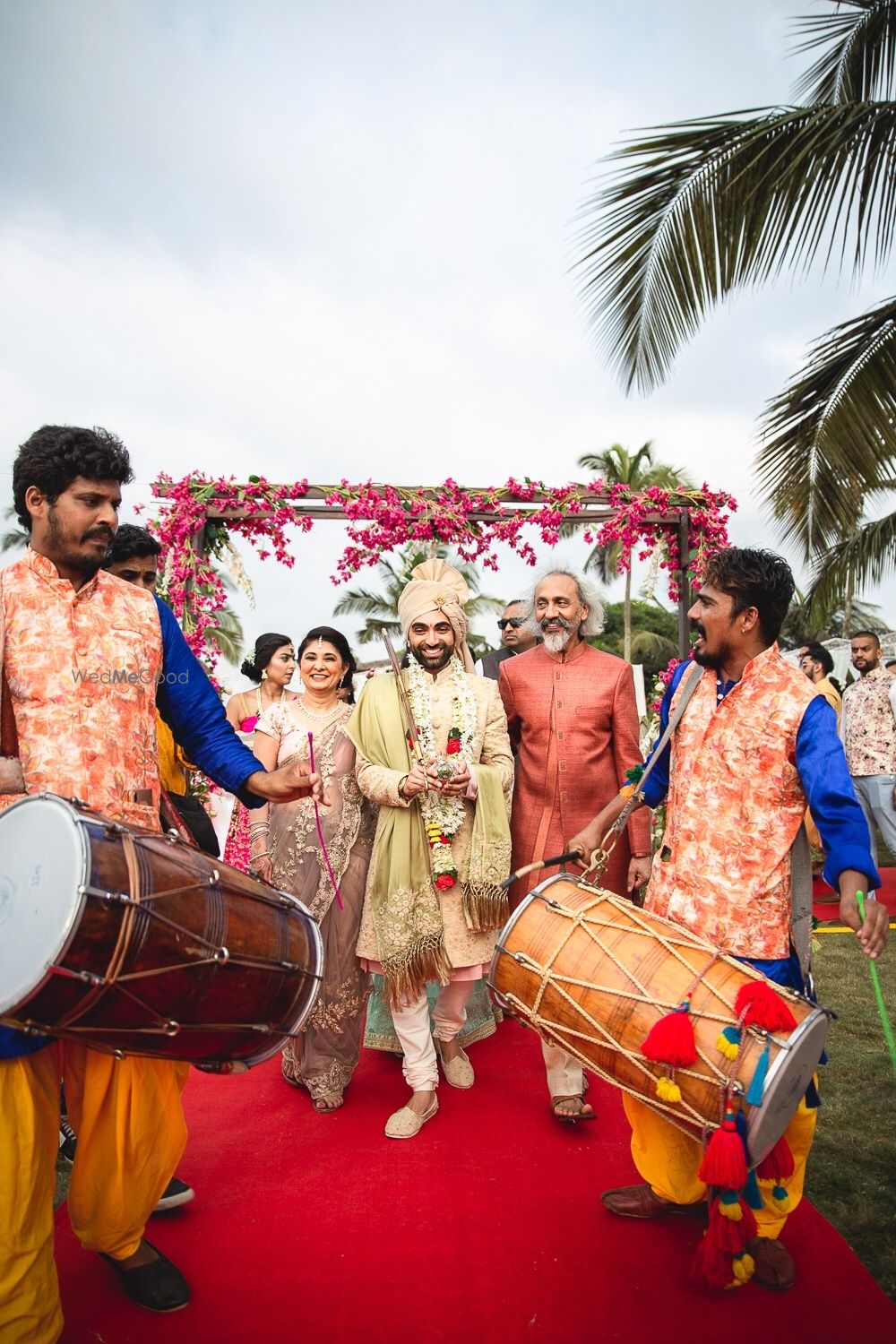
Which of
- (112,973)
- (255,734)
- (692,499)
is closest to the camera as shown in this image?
(112,973)

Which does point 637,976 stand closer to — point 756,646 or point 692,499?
point 756,646

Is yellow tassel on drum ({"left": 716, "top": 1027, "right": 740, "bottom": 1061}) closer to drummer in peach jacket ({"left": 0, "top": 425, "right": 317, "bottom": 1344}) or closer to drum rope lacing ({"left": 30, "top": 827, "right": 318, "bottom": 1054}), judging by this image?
drum rope lacing ({"left": 30, "top": 827, "right": 318, "bottom": 1054})

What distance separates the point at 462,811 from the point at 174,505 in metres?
4.40

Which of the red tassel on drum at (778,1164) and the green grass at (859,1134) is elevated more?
the red tassel on drum at (778,1164)

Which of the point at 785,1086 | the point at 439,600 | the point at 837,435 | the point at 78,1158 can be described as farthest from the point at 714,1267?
the point at 837,435

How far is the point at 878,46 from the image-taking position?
5.08 metres

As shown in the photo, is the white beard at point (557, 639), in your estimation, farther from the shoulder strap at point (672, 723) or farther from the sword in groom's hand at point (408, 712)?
the shoulder strap at point (672, 723)

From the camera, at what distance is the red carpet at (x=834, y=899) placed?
23.5ft

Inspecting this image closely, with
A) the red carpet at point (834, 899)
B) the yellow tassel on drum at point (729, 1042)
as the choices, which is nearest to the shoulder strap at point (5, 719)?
the yellow tassel on drum at point (729, 1042)

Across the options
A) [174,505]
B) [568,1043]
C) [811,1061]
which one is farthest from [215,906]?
[174,505]

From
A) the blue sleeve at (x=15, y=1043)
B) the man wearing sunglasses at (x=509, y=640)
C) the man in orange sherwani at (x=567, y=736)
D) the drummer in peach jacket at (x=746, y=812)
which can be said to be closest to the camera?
the blue sleeve at (x=15, y=1043)

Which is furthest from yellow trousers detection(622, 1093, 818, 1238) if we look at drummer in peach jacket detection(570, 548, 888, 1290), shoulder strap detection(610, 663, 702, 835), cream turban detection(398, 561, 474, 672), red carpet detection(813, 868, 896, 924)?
red carpet detection(813, 868, 896, 924)

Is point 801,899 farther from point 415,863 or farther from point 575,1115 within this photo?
point 415,863

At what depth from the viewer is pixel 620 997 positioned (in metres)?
2.42
